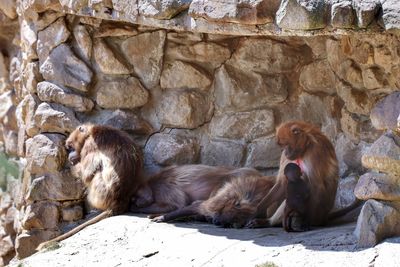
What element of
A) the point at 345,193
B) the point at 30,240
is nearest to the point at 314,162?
the point at 345,193

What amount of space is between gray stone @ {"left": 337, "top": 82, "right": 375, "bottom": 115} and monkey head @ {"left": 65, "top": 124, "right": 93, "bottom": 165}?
236 centimetres

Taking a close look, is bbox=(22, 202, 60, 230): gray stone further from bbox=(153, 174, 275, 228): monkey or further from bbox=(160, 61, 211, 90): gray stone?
bbox=(160, 61, 211, 90): gray stone

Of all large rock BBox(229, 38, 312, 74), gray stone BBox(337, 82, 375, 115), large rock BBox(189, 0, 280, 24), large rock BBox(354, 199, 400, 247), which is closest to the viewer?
large rock BBox(354, 199, 400, 247)

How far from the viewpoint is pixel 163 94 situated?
7172 mm

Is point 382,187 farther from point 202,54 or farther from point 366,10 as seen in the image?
point 202,54

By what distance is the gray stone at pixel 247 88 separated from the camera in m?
6.82

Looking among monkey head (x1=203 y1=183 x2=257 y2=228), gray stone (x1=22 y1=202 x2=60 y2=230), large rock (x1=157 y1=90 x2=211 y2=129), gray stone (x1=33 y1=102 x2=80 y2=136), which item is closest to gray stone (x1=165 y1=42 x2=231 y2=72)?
large rock (x1=157 y1=90 x2=211 y2=129)

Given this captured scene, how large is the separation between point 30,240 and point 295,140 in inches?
119

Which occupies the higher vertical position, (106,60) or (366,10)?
(366,10)

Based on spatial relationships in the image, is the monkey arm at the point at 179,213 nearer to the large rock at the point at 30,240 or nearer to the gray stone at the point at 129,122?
the gray stone at the point at 129,122

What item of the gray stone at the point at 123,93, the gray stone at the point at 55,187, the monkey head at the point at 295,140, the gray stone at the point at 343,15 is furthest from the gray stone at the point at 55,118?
the gray stone at the point at 343,15

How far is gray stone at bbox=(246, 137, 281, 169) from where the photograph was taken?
690 cm

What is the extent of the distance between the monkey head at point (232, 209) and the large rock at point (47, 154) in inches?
68.3

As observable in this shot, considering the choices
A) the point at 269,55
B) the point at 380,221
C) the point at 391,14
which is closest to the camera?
the point at 391,14
